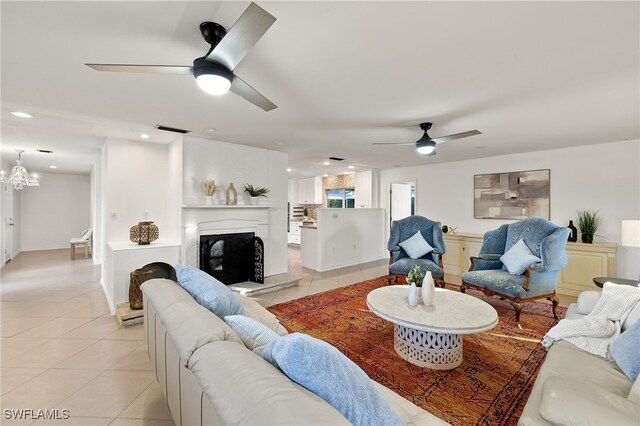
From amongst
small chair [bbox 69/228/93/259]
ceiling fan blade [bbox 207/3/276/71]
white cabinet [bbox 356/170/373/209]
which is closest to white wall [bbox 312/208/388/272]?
white cabinet [bbox 356/170/373/209]

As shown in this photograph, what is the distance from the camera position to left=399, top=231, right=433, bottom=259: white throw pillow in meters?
4.51

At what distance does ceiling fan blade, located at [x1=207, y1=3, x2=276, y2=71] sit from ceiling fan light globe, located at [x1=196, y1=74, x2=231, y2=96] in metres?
0.08

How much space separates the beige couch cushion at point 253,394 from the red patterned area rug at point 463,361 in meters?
1.50

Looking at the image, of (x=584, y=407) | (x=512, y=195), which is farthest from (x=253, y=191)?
(x=512, y=195)

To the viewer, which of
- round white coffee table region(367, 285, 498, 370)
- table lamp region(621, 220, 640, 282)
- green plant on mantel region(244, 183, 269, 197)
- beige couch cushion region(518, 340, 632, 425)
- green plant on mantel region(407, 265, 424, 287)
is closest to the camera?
beige couch cushion region(518, 340, 632, 425)

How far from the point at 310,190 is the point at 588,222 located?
21.9 ft

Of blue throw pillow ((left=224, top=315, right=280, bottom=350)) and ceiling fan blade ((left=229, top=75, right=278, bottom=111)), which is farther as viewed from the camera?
ceiling fan blade ((left=229, top=75, right=278, bottom=111))

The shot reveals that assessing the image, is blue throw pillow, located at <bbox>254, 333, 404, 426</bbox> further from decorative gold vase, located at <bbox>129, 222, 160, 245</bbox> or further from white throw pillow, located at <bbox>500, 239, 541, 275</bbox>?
decorative gold vase, located at <bbox>129, 222, 160, 245</bbox>

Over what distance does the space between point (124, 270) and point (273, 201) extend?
2.40 m

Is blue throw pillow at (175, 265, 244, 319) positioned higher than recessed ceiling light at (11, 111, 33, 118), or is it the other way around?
recessed ceiling light at (11, 111, 33, 118)

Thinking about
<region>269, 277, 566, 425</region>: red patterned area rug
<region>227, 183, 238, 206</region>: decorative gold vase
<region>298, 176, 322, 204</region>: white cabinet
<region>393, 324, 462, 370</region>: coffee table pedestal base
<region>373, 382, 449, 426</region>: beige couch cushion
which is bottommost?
<region>269, 277, 566, 425</region>: red patterned area rug

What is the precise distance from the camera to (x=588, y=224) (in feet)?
14.2

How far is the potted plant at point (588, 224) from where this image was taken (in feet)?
14.1

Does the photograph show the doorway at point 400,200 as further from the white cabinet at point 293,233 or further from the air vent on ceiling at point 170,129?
the air vent on ceiling at point 170,129
